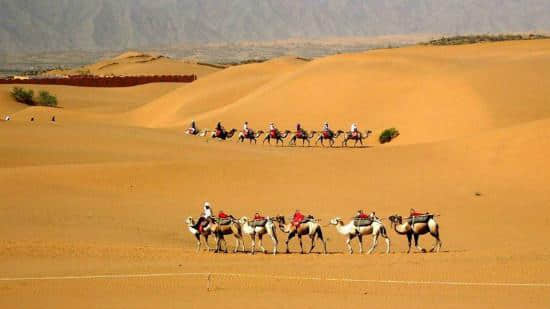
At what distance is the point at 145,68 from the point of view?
121 metres

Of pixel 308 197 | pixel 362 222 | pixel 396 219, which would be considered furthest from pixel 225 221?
pixel 308 197

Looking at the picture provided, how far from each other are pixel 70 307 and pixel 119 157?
19.7m

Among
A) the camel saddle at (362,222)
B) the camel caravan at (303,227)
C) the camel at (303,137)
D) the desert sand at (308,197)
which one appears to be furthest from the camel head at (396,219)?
the camel at (303,137)

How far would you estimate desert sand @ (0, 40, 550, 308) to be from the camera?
14.5 meters

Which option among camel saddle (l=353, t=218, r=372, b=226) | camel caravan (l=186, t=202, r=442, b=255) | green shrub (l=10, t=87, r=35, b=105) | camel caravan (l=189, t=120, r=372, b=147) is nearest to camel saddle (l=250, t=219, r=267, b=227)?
camel caravan (l=186, t=202, r=442, b=255)

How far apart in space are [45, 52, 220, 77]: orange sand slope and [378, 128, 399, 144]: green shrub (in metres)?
70.2

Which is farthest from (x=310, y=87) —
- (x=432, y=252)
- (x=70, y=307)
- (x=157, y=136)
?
(x=70, y=307)

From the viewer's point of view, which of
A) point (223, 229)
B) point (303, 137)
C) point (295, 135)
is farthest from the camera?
point (295, 135)

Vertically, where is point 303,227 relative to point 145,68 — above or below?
below

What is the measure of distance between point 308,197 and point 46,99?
54475 millimetres

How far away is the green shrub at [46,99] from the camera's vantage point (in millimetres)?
76500

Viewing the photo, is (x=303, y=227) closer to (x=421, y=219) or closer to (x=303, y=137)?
(x=421, y=219)

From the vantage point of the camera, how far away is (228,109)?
57.7 m

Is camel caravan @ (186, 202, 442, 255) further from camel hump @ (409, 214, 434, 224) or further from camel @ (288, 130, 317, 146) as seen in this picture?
camel @ (288, 130, 317, 146)
